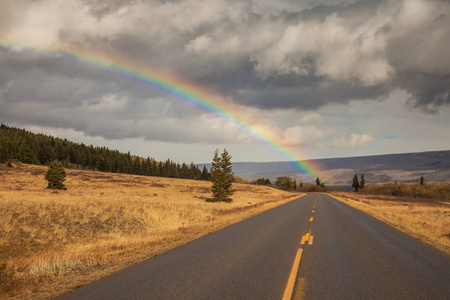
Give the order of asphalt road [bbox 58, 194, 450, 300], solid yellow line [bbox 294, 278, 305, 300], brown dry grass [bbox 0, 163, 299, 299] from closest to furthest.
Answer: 1. solid yellow line [bbox 294, 278, 305, 300]
2. asphalt road [bbox 58, 194, 450, 300]
3. brown dry grass [bbox 0, 163, 299, 299]

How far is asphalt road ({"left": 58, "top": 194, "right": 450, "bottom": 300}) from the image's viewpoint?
519 centimetres

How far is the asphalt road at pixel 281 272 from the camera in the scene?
5187mm

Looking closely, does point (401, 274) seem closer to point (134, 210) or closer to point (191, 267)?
point (191, 267)

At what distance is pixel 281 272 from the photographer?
20.9ft

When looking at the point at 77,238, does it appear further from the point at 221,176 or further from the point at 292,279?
the point at 221,176

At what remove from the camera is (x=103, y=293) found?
520 centimetres

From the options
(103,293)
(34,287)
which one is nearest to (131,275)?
(103,293)

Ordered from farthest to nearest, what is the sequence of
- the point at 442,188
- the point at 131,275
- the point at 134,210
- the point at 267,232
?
the point at 442,188, the point at 134,210, the point at 267,232, the point at 131,275

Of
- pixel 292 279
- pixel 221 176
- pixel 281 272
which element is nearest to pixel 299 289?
pixel 292 279

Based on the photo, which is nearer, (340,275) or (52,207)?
(340,275)

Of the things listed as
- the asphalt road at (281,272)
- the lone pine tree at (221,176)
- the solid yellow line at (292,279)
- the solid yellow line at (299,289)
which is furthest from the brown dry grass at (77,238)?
the lone pine tree at (221,176)

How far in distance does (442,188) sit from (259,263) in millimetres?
155864

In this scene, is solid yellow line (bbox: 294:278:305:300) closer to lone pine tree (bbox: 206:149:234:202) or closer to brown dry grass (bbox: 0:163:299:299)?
brown dry grass (bbox: 0:163:299:299)

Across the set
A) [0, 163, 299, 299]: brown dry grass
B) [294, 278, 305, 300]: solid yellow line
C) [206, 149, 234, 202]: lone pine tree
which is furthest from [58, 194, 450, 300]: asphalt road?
[206, 149, 234, 202]: lone pine tree
